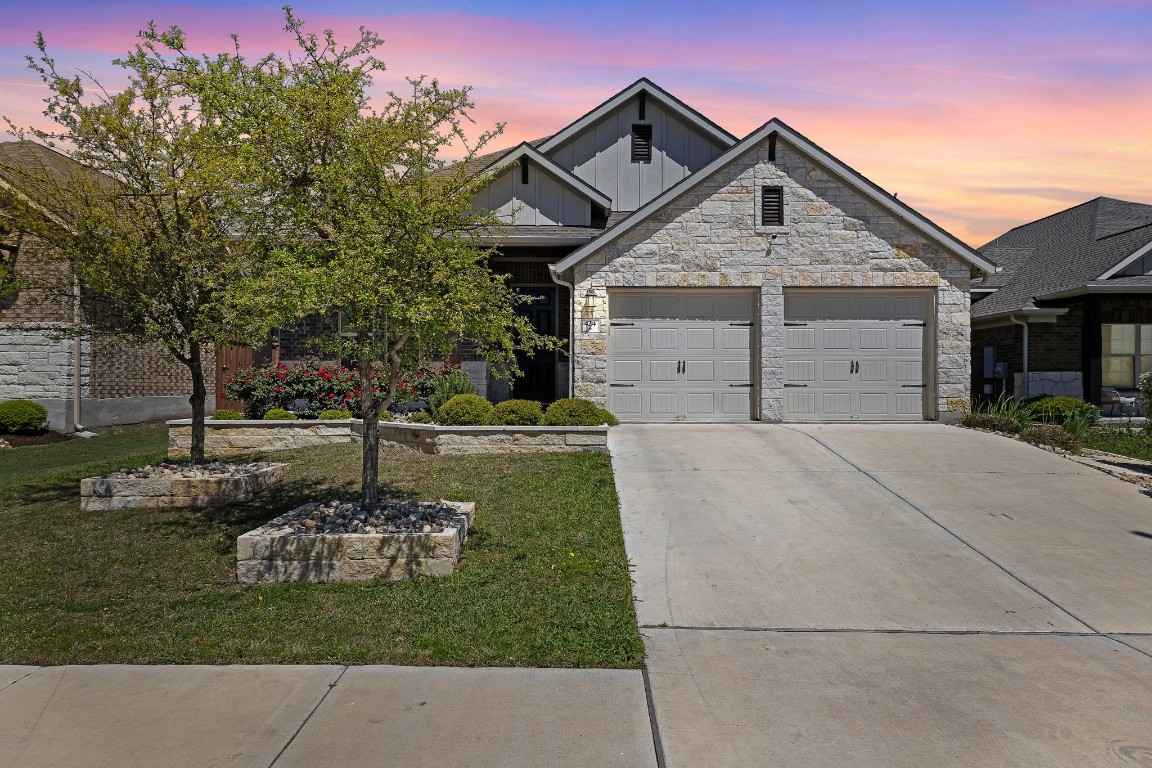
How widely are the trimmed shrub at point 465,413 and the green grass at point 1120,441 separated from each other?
34.6 ft

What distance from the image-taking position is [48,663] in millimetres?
5352

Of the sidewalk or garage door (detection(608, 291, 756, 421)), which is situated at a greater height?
garage door (detection(608, 291, 756, 421))

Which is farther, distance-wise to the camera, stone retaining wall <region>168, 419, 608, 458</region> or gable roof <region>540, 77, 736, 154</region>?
gable roof <region>540, 77, 736, 154</region>

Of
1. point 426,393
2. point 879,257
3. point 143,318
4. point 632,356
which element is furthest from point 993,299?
point 143,318

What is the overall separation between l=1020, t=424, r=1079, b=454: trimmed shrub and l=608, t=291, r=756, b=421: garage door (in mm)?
4681

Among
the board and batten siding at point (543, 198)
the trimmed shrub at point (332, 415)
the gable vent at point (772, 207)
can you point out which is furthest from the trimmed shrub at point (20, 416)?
the gable vent at point (772, 207)

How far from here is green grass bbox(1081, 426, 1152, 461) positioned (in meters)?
13.6

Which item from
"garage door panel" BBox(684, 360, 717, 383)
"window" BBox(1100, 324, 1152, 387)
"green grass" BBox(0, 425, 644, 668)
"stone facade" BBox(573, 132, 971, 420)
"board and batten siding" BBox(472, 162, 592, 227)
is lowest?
"green grass" BBox(0, 425, 644, 668)

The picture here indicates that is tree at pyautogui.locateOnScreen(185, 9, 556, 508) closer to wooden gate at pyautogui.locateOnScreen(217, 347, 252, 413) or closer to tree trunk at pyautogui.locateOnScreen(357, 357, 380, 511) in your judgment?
tree trunk at pyautogui.locateOnScreen(357, 357, 380, 511)

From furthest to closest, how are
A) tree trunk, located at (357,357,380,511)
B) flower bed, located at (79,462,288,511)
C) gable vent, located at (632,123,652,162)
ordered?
gable vent, located at (632,123,652,162), flower bed, located at (79,462,288,511), tree trunk, located at (357,357,380,511)

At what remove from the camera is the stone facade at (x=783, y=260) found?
49.1 feet

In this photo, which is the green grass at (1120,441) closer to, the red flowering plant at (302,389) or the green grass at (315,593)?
the green grass at (315,593)

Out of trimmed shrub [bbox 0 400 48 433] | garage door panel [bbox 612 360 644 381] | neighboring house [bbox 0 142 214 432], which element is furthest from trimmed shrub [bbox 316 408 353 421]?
trimmed shrub [bbox 0 400 48 433]

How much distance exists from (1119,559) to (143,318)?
11.4 m
